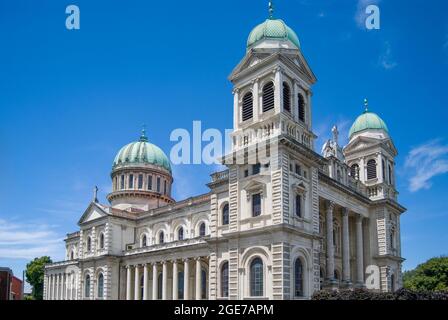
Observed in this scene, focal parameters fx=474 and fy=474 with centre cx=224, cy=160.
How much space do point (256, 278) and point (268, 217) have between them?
199 inches

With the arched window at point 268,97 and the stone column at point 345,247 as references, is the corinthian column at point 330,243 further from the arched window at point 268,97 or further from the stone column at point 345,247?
the arched window at point 268,97

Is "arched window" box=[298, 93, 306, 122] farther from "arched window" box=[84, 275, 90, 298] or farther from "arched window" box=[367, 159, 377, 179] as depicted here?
"arched window" box=[84, 275, 90, 298]

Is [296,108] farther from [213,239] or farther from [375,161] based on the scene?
[375,161]

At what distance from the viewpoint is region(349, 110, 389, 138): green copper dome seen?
191 ft

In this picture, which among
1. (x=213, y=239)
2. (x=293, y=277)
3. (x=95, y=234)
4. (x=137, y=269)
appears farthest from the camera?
(x=95, y=234)

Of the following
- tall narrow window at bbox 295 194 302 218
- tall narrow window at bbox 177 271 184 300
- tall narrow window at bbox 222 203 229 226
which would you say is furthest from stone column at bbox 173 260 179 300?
tall narrow window at bbox 295 194 302 218

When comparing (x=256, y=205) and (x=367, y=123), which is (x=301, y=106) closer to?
(x=256, y=205)

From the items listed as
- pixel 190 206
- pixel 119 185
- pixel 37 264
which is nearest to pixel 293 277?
pixel 190 206

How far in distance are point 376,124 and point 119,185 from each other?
39.8 m

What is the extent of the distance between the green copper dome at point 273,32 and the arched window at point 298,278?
65.1 ft

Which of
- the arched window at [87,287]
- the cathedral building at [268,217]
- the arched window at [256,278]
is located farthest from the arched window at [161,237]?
the arched window at [256,278]

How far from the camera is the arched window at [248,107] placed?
42.7 m
